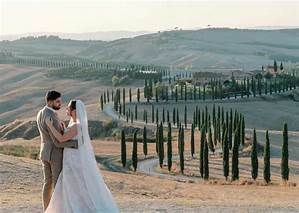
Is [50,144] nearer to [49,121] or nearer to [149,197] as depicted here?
[49,121]

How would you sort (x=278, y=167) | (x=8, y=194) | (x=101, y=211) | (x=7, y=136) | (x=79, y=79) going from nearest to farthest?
(x=101, y=211), (x=8, y=194), (x=278, y=167), (x=7, y=136), (x=79, y=79)

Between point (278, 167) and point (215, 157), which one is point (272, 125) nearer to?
point (215, 157)

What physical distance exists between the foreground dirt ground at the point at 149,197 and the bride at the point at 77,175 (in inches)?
191

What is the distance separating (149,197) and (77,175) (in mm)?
11284

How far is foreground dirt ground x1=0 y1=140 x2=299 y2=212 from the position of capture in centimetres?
2244

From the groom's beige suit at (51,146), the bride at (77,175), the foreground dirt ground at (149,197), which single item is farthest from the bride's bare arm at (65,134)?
the foreground dirt ground at (149,197)

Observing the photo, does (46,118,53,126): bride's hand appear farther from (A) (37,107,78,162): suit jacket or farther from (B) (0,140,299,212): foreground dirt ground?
(B) (0,140,299,212): foreground dirt ground

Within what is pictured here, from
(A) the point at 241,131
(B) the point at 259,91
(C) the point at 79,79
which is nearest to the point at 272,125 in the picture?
(B) the point at 259,91

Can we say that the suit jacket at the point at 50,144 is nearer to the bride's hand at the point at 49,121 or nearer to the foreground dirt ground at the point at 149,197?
the bride's hand at the point at 49,121

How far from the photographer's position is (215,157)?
226 feet

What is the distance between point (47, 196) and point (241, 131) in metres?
60.4

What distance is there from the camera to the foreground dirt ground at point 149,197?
73.6 ft

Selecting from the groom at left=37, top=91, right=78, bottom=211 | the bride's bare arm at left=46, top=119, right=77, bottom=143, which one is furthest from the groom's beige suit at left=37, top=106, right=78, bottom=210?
the bride's bare arm at left=46, top=119, right=77, bottom=143

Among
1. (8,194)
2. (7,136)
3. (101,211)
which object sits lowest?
(7,136)
